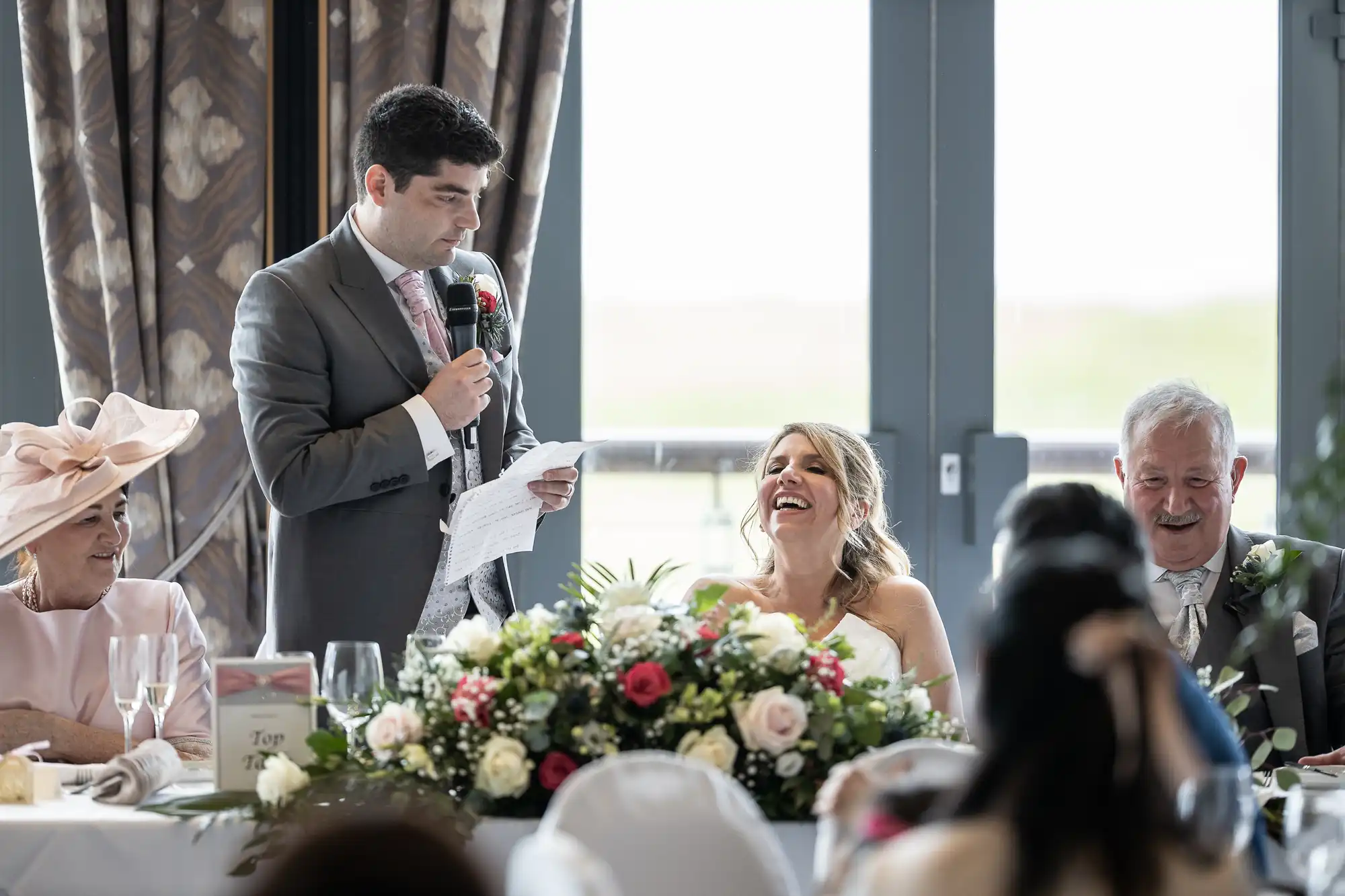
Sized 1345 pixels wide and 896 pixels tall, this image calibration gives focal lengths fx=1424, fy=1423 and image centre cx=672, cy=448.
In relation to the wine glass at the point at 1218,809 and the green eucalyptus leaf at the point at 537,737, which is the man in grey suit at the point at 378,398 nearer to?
the green eucalyptus leaf at the point at 537,737

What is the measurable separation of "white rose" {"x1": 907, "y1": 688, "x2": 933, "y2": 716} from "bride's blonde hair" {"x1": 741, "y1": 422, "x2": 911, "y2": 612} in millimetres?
1039

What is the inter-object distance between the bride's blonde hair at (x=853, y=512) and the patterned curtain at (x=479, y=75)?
1.14 meters

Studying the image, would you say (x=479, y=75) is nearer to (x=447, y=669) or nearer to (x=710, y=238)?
(x=710, y=238)

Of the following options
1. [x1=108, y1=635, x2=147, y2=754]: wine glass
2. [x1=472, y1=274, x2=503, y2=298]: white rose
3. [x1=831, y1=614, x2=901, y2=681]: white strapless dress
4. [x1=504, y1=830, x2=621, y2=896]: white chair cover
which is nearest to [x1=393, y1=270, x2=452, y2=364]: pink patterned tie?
[x1=472, y1=274, x2=503, y2=298]: white rose

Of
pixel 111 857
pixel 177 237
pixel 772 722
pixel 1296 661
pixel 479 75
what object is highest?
pixel 479 75

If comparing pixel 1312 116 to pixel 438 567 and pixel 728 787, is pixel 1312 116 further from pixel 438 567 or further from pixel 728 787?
pixel 728 787

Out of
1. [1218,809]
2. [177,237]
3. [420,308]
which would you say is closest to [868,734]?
[1218,809]

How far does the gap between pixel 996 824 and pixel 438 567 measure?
2127mm

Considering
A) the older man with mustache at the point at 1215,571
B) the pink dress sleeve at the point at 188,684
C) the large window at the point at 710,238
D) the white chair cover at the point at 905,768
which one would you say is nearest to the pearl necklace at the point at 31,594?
the pink dress sleeve at the point at 188,684

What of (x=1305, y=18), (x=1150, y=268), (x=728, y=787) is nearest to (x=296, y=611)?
(x=728, y=787)

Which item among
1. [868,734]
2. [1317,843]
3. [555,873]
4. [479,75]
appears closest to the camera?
[555,873]

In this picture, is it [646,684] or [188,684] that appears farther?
[188,684]

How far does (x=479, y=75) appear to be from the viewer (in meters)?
3.89

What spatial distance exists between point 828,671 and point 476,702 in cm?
45
